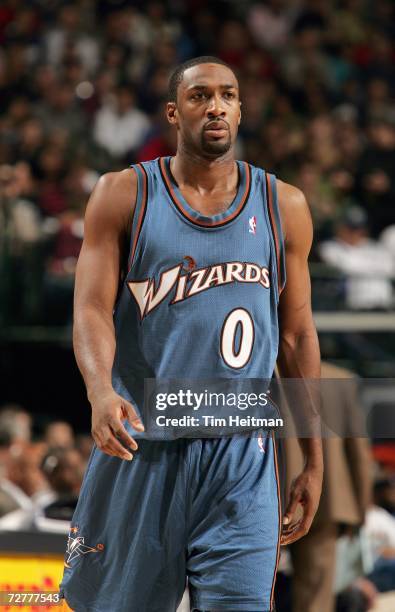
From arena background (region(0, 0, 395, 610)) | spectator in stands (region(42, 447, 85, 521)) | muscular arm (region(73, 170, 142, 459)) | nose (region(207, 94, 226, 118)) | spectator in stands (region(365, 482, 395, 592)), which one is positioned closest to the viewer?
muscular arm (region(73, 170, 142, 459))

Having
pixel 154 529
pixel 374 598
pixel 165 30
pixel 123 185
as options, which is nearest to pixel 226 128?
pixel 123 185


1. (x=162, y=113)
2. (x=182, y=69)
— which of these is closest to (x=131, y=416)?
(x=182, y=69)

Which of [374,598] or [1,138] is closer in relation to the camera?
[374,598]

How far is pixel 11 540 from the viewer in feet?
13.4

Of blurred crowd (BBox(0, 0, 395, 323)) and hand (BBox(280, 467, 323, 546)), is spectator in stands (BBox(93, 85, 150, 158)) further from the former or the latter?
hand (BBox(280, 467, 323, 546))

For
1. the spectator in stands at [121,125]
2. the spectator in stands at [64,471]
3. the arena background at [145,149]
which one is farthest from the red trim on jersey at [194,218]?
the spectator in stands at [121,125]

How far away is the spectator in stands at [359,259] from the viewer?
27.2ft

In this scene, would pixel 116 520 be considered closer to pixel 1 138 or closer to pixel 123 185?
pixel 123 185

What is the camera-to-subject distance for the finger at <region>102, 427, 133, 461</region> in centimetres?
300

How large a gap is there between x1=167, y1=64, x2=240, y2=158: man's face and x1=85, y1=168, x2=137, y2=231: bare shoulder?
9.7 inches

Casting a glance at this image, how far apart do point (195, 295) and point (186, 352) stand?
162 mm

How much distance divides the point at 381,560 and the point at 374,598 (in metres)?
0.47

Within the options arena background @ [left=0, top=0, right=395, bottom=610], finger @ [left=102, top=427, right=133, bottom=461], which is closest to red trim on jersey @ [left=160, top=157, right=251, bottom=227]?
finger @ [left=102, top=427, right=133, bottom=461]

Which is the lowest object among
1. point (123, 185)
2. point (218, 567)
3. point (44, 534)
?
point (218, 567)
